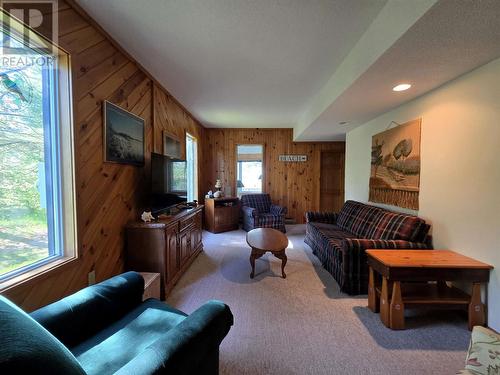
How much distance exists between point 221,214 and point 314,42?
3898mm

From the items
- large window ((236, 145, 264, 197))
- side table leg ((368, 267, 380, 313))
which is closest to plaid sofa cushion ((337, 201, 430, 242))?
side table leg ((368, 267, 380, 313))

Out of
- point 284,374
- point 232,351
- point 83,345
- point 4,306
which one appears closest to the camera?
point 4,306

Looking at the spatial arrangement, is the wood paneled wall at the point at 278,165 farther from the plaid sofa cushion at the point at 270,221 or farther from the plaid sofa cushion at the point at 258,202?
the plaid sofa cushion at the point at 270,221

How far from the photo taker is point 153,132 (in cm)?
297

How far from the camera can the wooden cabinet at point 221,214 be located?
513 cm

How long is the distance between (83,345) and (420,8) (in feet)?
8.52

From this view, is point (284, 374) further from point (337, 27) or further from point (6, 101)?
point (337, 27)

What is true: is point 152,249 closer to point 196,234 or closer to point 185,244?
point 185,244

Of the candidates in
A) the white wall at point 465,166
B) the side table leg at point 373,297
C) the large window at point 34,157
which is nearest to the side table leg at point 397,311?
the side table leg at point 373,297

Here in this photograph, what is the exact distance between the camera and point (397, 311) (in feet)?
6.25

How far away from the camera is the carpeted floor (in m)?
1.55

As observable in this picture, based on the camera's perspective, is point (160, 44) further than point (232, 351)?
Yes

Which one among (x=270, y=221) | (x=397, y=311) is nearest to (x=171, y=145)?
(x=270, y=221)

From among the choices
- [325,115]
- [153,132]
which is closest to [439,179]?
[325,115]
